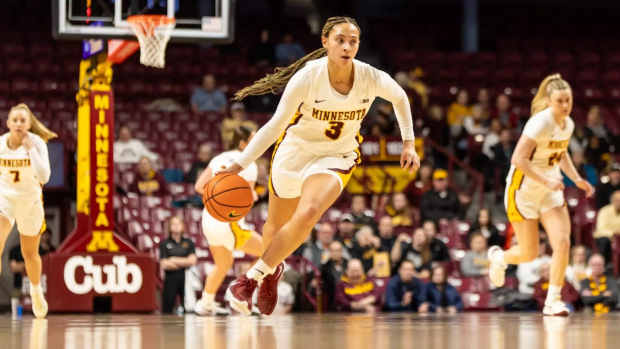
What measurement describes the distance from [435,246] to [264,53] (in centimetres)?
706

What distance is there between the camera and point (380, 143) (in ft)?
55.6

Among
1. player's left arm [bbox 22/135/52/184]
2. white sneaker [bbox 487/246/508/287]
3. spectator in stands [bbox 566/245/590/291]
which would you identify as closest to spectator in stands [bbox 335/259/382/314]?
spectator in stands [bbox 566/245/590/291]

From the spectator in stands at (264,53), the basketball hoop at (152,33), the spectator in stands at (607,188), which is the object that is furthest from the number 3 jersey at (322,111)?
the spectator in stands at (264,53)

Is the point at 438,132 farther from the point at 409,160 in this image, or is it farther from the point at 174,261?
the point at 409,160

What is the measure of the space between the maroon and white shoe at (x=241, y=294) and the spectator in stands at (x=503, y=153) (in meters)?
9.56

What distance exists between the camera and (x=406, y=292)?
42.7ft

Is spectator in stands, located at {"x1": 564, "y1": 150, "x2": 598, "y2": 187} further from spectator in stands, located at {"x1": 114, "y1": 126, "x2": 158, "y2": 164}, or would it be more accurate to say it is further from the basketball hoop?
the basketball hoop

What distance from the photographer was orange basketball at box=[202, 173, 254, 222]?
25.7ft

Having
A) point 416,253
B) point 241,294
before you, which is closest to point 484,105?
point 416,253

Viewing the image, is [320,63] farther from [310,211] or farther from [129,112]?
[129,112]

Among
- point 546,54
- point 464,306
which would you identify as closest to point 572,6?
point 546,54

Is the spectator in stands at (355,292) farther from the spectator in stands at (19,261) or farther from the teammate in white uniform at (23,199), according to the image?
the teammate in white uniform at (23,199)

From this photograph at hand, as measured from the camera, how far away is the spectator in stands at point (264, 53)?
19.8 meters

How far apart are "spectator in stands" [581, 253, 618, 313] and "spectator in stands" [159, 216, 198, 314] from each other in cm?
462
